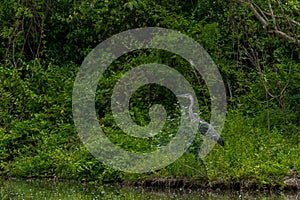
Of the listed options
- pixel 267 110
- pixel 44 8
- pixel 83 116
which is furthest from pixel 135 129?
pixel 44 8

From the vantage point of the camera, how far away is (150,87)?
523 inches

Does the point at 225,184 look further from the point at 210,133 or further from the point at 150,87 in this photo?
the point at 150,87

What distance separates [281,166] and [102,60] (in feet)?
17.5

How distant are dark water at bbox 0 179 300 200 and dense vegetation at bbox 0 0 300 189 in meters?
0.36

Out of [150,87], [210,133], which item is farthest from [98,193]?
[150,87]

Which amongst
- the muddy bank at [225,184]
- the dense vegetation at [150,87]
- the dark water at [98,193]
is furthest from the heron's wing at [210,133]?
the dark water at [98,193]

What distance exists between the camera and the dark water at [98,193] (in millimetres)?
9125

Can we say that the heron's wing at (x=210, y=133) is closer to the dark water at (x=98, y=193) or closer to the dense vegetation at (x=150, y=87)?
the dense vegetation at (x=150, y=87)

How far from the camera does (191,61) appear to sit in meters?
13.1

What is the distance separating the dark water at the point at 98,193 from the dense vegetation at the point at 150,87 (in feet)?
1.19

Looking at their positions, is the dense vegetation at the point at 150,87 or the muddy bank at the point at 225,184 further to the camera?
the dense vegetation at the point at 150,87

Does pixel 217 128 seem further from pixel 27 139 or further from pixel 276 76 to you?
pixel 27 139

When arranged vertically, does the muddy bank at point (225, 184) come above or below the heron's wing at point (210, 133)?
below

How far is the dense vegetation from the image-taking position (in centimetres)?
1052
